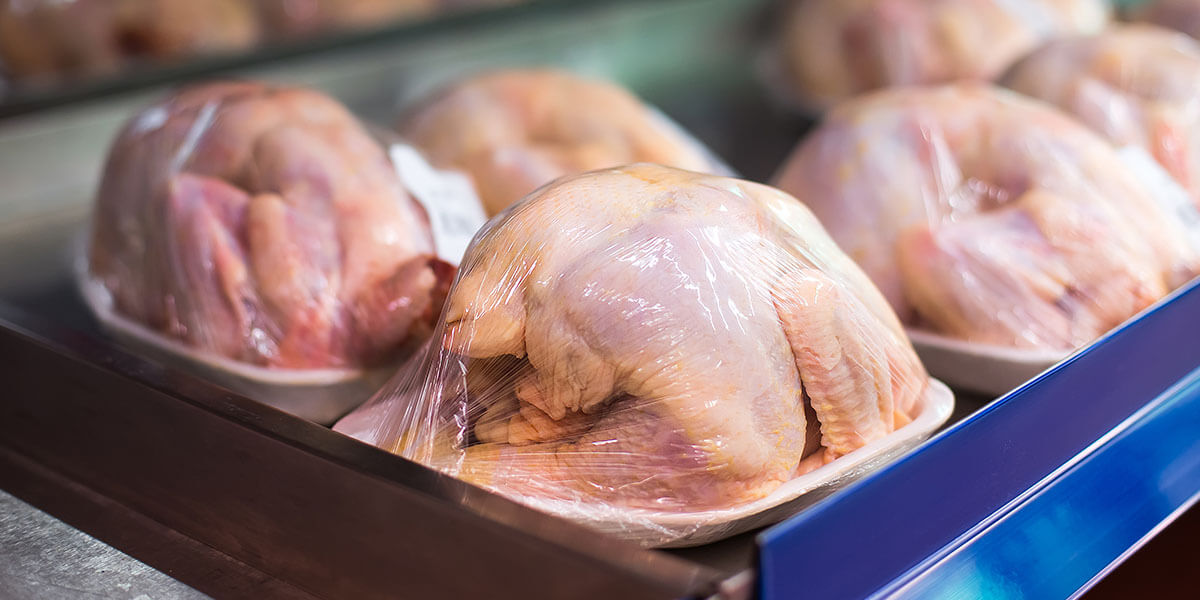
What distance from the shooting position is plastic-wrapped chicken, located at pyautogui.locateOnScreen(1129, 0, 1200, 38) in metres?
1.76

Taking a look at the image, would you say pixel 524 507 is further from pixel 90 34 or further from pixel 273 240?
pixel 90 34

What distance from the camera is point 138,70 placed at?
1521 millimetres

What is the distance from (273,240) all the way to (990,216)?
2.19 feet

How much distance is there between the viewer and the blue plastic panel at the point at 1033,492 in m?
0.70

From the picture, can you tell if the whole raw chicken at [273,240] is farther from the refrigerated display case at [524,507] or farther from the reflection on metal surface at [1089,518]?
the reflection on metal surface at [1089,518]

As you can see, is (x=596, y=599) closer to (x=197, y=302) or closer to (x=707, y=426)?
(x=707, y=426)

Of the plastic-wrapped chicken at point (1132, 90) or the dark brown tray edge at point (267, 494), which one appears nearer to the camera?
the dark brown tray edge at point (267, 494)

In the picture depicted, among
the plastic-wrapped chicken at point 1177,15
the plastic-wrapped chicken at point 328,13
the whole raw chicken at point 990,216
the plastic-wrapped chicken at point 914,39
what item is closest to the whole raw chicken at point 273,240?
the whole raw chicken at point 990,216

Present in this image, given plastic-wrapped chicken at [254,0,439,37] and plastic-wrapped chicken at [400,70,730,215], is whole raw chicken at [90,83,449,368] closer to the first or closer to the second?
plastic-wrapped chicken at [400,70,730,215]

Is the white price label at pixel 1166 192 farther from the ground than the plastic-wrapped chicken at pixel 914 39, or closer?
closer

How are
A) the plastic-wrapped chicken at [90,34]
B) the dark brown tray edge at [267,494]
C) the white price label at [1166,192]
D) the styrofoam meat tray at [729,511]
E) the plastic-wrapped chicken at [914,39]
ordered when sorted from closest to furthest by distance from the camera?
the dark brown tray edge at [267,494] → the styrofoam meat tray at [729,511] → the white price label at [1166,192] → the plastic-wrapped chicken at [90,34] → the plastic-wrapped chicken at [914,39]

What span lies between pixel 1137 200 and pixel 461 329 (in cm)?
71

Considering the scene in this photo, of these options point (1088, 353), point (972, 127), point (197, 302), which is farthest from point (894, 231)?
point (197, 302)

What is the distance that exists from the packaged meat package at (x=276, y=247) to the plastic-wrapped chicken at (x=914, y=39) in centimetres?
85
